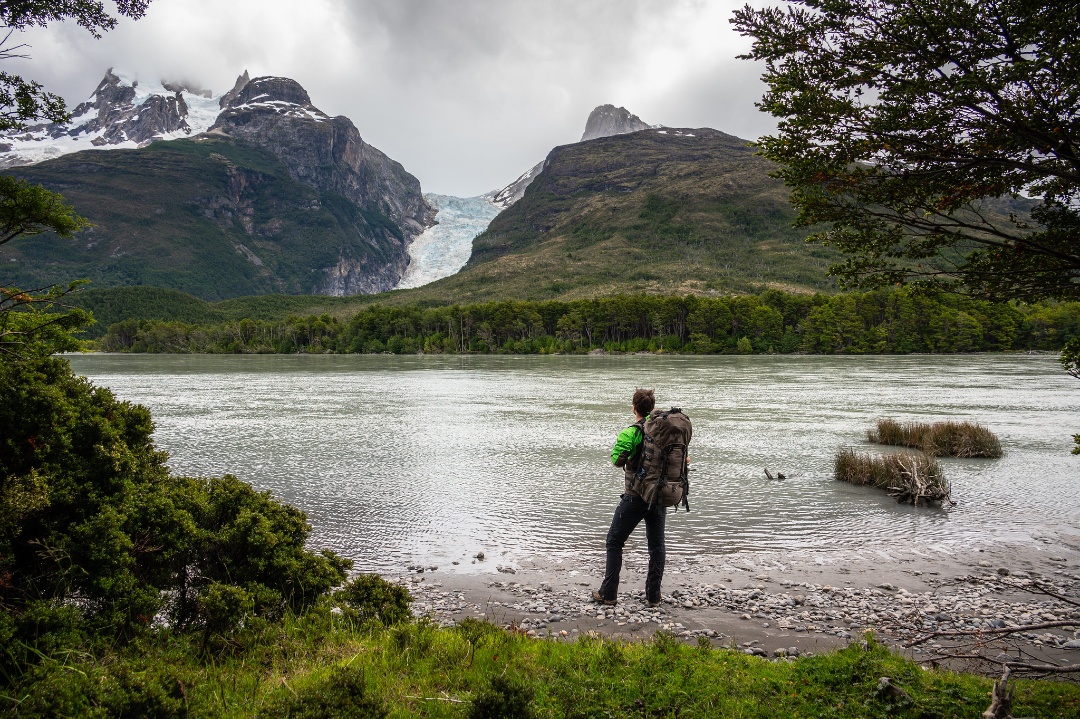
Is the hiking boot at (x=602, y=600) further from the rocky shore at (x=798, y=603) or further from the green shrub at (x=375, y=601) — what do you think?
the green shrub at (x=375, y=601)

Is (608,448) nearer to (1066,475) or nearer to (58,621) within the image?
(1066,475)

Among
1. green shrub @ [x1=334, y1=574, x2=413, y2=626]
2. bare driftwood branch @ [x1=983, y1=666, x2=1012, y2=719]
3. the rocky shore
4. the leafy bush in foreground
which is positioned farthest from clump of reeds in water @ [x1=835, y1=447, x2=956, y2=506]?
the leafy bush in foreground

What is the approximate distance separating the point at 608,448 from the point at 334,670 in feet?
57.2

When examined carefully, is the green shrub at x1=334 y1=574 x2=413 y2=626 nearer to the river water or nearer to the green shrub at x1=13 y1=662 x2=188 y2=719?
the green shrub at x1=13 y1=662 x2=188 y2=719

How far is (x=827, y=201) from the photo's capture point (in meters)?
8.76

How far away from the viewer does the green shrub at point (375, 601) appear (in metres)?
6.94

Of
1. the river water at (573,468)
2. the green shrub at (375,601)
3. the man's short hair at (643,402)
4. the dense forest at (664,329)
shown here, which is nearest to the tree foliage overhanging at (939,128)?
the man's short hair at (643,402)

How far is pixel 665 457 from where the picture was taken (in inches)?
315

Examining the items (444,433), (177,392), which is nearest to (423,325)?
(177,392)

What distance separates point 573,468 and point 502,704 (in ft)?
46.8

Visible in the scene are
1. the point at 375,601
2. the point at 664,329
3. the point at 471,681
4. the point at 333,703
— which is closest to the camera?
the point at 333,703

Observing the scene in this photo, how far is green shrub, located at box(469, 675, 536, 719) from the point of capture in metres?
4.45

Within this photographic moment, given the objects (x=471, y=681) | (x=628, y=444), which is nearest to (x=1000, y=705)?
(x=471, y=681)

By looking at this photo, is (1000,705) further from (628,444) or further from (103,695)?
(103,695)
